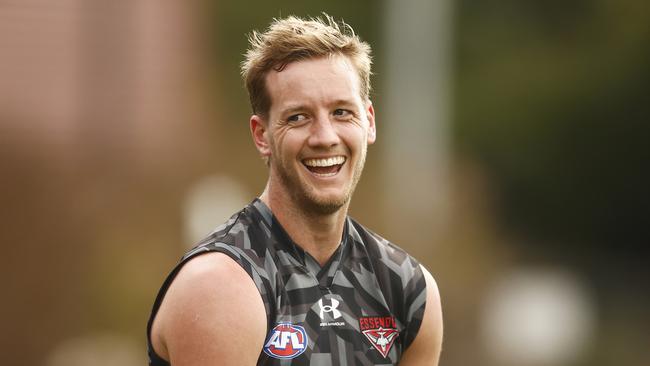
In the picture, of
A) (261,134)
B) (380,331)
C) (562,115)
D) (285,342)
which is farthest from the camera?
(562,115)

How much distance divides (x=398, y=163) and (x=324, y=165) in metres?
18.4

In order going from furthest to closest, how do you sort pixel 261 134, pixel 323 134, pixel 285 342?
pixel 261 134, pixel 323 134, pixel 285 342

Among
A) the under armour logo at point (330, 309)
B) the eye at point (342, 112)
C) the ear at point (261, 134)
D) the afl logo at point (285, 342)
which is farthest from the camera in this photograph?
the ear at point (261, 134)

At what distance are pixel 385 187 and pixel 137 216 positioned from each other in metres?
7.63

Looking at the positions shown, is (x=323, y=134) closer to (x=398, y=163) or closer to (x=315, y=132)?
(x=315, y=132)

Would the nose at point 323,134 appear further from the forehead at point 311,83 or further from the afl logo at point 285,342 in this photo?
the afl logo at point 285,342

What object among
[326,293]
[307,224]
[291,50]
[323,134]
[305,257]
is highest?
[291,50]

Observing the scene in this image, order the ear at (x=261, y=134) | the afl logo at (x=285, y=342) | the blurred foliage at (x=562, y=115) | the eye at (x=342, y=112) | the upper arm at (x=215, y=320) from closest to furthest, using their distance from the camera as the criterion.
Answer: the upper arm at (x=215, y=320)
the afl logo at (x=285, y=342)
the eye at (x=342, y=112)
the ear at (x=261, y=134)
the blurred foliage at (x=562, y=115)

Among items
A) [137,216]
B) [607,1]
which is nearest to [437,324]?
[137,216]

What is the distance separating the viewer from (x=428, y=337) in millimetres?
4805

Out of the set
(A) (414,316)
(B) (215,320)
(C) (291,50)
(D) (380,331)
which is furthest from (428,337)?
(C) (291,50)

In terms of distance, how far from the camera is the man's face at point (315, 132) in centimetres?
453

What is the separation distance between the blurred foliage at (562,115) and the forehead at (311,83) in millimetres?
22900

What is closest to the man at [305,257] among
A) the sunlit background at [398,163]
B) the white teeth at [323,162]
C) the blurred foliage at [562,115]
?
the white teeth at [323,162]
